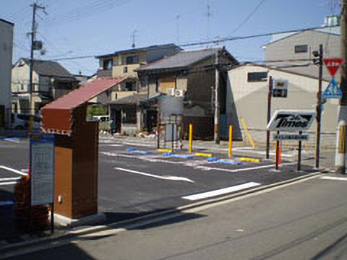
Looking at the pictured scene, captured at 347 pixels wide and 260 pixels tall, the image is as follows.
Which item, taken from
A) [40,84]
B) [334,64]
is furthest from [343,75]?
[40,84]

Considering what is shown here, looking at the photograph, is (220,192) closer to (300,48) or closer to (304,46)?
(304,46)

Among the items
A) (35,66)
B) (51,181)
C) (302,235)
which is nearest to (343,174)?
(302,235)

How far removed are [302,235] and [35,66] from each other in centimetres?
5035

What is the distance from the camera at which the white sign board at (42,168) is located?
19.3 feet

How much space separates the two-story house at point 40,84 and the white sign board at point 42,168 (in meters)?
43.2

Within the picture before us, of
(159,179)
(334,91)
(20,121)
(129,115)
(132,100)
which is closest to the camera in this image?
(159,179)

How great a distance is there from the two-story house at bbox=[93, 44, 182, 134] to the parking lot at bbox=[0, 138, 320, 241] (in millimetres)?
17298

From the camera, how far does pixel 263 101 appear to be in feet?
94.7

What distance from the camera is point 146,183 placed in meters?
11.0

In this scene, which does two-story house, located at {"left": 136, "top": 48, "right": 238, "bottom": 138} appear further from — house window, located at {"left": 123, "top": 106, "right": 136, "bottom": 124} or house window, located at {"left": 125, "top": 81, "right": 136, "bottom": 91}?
house window, located at {"left": 125, "top": 81, "right": 136, "bottom": 91}

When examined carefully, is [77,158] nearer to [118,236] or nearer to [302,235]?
[118,236]

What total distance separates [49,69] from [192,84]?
2786 centimetres

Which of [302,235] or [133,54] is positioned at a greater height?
[133,54]

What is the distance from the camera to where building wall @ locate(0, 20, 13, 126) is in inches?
1247
